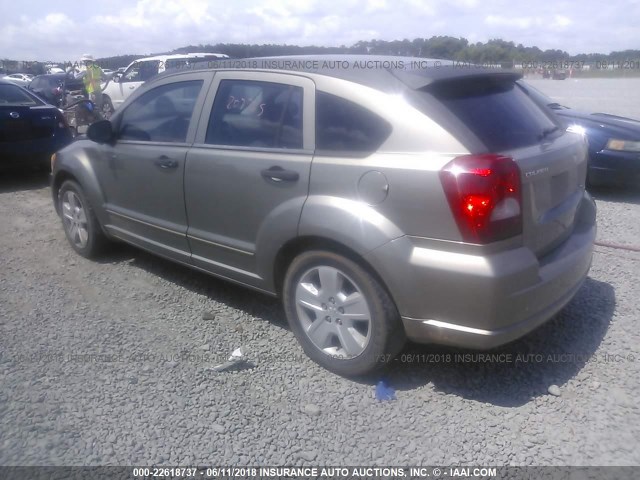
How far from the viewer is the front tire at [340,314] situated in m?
2.98

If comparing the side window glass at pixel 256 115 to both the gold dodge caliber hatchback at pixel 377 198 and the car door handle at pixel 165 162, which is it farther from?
the car door handle at pixel 165 162

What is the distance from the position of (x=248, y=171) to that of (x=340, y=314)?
1.01 metres

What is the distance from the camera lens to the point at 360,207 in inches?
114

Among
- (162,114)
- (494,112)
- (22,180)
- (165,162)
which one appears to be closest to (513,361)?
(494,112)

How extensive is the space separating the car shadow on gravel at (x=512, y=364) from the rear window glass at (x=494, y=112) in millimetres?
1256

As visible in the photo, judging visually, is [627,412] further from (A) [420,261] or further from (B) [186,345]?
(B) [186,345]

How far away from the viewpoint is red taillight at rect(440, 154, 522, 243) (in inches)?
104

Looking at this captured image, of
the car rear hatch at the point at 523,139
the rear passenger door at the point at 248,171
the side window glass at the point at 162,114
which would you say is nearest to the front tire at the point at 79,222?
the side window glass at the point at 162,114

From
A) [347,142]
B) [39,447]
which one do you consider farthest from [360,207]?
[39,447]

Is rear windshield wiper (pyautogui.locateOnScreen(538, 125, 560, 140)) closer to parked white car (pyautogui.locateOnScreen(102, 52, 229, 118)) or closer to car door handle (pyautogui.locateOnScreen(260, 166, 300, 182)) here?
car door handle (pyautogui.locateOnScreen(260, 166, 300, 182))

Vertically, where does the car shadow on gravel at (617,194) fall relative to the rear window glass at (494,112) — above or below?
below

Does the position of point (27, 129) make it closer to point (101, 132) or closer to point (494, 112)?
point (101, 132)

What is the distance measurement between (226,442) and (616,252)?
12.7 feet

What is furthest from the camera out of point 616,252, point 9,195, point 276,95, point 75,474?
point 9,195
